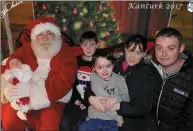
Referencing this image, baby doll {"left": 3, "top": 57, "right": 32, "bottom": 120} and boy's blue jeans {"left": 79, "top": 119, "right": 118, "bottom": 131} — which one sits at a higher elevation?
baby doll {"left": 3, "top": 57, "right": 32, "bottom": 120}

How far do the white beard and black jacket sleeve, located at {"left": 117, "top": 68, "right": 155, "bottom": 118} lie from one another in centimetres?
78

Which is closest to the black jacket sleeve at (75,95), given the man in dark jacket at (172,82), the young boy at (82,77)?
the young boy at (82,77)

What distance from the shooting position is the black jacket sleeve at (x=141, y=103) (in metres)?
1.90

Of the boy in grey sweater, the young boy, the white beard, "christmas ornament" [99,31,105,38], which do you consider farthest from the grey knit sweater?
"christmas ornament" [99,31,105,38]

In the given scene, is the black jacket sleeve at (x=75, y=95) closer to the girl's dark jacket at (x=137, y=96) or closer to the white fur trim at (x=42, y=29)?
the girl's dark jacket at (x=137, y=96)

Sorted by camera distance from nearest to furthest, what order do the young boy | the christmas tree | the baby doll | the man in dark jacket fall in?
the man in dark jacket, the baby doll, the young boy, the christmas tree

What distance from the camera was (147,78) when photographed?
1960 millimetres

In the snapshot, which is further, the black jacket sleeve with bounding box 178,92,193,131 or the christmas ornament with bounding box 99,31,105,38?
the christmas ornament with bounding box 99,31,105,38

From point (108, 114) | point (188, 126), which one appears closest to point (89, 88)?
point (108, 114)

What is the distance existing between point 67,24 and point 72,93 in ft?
3.76

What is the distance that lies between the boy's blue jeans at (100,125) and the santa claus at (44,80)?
9.5 inches

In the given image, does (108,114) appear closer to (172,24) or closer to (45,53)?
(45,53)

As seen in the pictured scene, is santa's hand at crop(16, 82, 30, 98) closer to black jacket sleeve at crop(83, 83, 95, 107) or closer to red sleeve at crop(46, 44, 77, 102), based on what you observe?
red sleeve at crop(46, 44, 77, 102)

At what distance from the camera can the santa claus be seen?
2.00 metres
